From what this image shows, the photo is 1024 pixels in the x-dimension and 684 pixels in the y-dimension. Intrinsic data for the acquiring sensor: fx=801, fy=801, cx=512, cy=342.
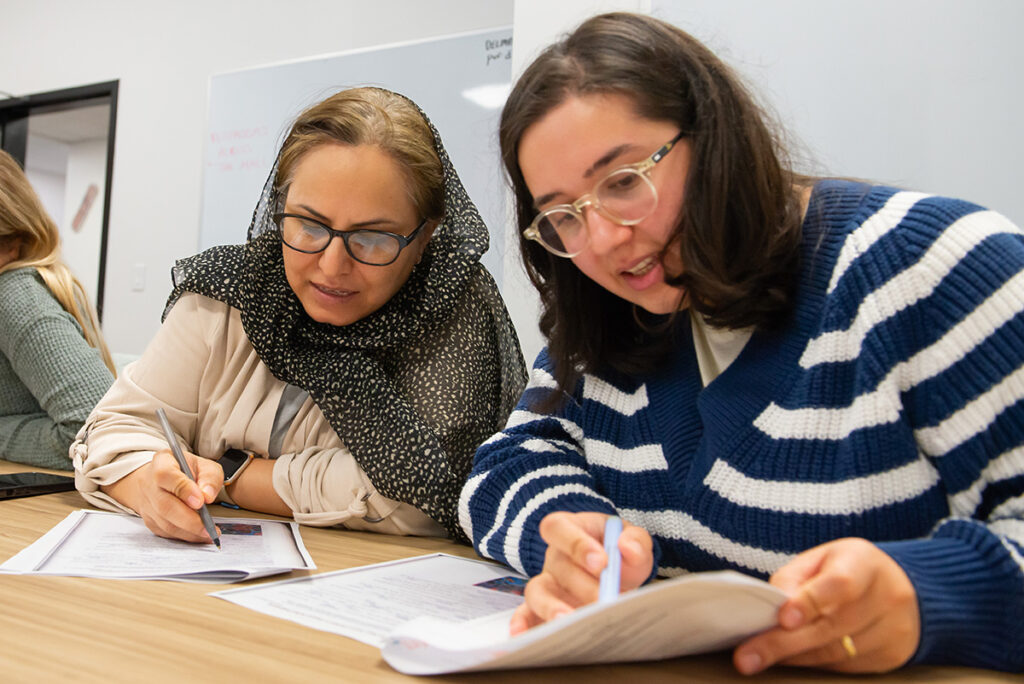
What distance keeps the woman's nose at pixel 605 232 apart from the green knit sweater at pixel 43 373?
108 cm

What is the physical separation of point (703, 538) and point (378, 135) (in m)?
0.71

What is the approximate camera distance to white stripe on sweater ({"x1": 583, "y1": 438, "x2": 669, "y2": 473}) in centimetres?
85

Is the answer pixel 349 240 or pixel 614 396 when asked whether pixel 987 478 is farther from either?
pixel 349 240

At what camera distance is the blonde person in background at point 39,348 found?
1.44m

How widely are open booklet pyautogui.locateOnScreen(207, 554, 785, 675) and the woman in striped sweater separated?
1.6 inches

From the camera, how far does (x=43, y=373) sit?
1.44 m

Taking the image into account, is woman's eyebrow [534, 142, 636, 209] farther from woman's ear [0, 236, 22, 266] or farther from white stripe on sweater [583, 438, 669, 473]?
woman's ear [0, 236, 22, 266]

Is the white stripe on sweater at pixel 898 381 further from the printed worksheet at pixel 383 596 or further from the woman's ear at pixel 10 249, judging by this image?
the woman's ear at pixel 10 249

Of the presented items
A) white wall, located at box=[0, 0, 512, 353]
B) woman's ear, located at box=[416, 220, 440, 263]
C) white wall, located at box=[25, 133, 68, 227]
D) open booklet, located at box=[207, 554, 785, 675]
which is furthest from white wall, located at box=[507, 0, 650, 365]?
white wall, located at box=[25, 133, 68, 227]

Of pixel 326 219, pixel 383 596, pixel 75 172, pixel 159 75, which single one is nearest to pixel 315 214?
pixel 326 219

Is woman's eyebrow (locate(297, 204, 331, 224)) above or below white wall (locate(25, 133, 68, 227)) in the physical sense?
below

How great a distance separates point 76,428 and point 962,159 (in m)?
1.64

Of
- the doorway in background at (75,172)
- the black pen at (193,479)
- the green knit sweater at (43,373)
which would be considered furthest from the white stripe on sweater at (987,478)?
the doorway in background at (75,172)

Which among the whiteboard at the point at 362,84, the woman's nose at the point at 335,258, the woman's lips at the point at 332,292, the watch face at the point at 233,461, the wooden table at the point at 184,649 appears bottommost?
the wooden table at the point at 184,649
